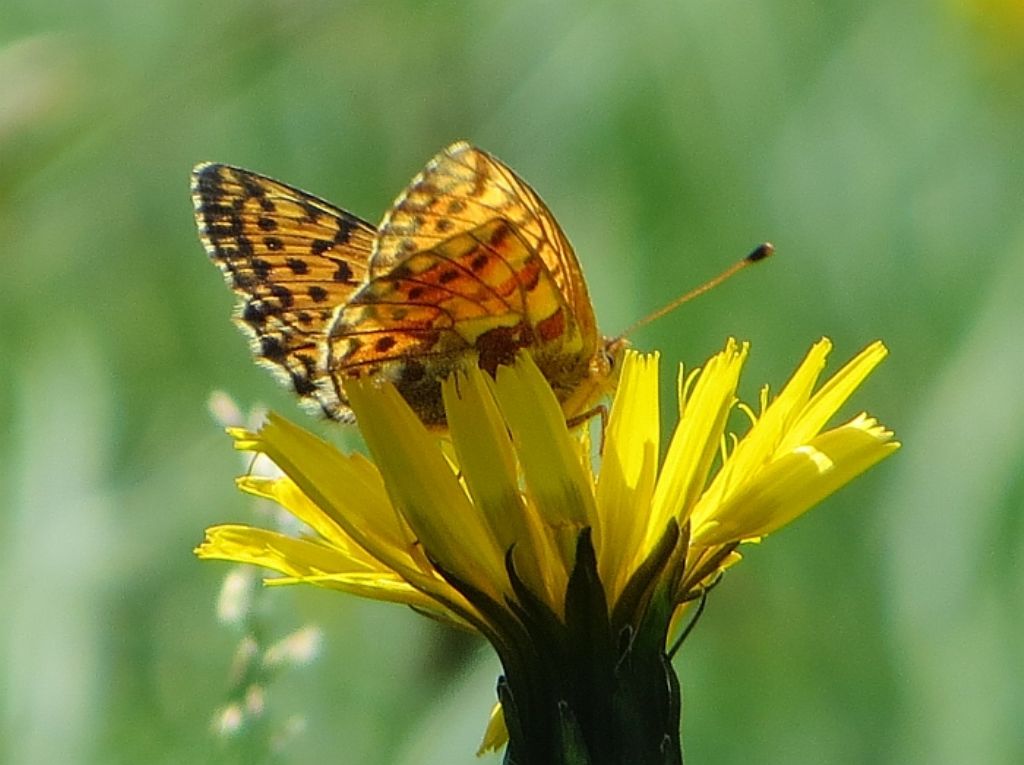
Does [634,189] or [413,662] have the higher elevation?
[634,189]

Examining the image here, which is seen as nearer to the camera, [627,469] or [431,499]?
[431,499]

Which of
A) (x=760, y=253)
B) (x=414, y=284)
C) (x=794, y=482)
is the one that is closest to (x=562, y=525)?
(x=794, y=482)

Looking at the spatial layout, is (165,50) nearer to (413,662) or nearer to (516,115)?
(516,115)

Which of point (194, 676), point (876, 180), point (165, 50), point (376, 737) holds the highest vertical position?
point (876, 180)

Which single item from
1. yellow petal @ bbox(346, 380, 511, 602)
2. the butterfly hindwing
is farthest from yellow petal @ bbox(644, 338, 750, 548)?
the butterfly hindwing

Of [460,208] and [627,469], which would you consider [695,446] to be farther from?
[460,208]

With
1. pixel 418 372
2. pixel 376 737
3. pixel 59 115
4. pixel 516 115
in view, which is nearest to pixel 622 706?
pixel 418 372

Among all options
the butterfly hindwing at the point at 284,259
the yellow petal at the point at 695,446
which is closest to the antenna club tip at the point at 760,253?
the yellow petal at the point at 695,446
